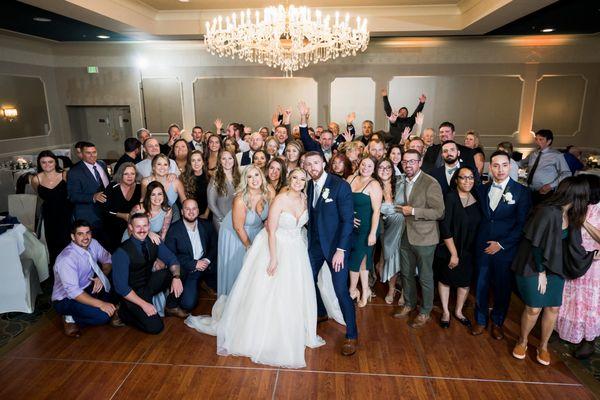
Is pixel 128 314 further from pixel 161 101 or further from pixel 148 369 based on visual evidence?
pixel 161 101

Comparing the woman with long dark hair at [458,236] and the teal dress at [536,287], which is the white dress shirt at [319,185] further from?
the teal dress at [536,287]

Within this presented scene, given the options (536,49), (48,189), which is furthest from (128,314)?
(536,49)

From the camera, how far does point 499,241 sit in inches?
124

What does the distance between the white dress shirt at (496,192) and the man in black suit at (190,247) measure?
2595 millimetres

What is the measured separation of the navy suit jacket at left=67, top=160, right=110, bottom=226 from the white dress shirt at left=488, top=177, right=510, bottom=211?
152 inches

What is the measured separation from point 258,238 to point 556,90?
9.14 m

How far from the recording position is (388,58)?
917 centimetres

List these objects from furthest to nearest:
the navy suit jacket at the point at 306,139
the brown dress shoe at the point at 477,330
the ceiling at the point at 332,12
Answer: the ceiling at the point at 332,12 → the navy suit jacket at the point at 306,139 → the brown dress shoe at the point at 477,330

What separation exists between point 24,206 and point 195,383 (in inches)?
152

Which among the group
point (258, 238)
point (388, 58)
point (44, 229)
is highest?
point (388, 58)

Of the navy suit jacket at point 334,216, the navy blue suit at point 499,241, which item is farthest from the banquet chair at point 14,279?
the navy blue suit at point 499,241

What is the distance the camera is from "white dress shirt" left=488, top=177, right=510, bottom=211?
10.1ft

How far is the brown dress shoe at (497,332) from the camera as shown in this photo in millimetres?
3320

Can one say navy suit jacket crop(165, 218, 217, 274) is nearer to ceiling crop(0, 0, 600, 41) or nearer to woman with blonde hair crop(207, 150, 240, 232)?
woman with blonde hair crop(207, 150, 240, 232)
